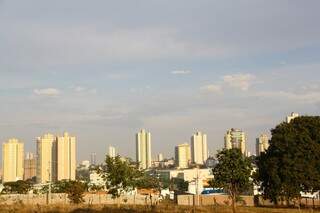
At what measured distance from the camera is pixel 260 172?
2041 inches

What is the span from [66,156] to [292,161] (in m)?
137

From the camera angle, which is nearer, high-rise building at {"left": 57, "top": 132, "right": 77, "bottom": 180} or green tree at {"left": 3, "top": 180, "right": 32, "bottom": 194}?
green tree at {"left": 3, "top": 180, "right": 32, "bottom": 194}

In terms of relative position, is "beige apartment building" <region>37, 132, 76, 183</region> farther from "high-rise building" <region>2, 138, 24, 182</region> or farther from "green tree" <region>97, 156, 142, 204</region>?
"green tree" <region>97, 156, 142, 204</region>

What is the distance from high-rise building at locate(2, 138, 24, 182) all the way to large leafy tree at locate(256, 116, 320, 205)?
14939 centimetres

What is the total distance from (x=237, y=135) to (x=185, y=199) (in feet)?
374

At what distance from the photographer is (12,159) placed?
190 metres

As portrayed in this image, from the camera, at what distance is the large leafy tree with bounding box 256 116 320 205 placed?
155 ft

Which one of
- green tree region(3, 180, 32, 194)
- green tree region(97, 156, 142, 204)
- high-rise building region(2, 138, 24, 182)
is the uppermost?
high-rise building region(2, 138, 24, 182)

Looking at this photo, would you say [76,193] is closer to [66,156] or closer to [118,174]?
[118,174]

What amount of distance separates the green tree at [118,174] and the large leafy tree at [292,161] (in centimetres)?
1332

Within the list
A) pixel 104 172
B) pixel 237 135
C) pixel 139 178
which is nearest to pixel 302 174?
pixel 139 178

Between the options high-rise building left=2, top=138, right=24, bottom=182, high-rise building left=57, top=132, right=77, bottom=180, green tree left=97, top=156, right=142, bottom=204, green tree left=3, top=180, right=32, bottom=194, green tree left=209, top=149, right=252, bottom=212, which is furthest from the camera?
high-rise building left=2, top=138, right=24, bottom=182

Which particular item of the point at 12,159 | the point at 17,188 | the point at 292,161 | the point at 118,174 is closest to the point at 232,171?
the point at 292,161

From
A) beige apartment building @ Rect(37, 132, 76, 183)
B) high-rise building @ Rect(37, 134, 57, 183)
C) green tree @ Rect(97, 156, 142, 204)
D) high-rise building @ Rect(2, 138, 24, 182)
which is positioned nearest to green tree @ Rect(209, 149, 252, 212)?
green tree @ Rect(97, 156, 142, 204)
